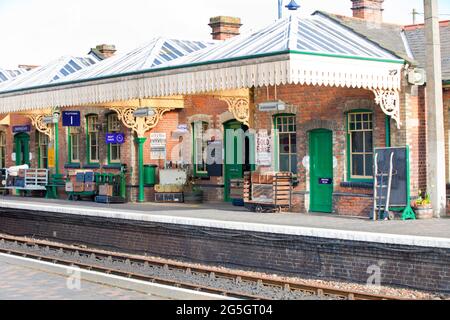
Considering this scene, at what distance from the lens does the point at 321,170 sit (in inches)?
744

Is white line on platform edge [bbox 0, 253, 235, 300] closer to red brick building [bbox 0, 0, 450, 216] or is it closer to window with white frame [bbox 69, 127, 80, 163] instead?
red brick building [bbox 0, 0, 450, 216]

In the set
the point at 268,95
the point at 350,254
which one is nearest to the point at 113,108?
the point at 268,95

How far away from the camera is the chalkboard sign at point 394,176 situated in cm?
1672

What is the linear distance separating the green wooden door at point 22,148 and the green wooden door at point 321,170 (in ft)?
46.8

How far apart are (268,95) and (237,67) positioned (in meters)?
3.41

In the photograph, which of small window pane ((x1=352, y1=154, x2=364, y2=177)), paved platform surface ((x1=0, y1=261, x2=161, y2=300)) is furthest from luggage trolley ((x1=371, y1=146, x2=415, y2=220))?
paved platform surface ((x1=0, y1=261, x2=161, y2=300))

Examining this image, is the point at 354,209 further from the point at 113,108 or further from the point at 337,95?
the point at 113,108

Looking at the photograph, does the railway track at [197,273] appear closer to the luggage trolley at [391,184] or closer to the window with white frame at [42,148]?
the luggage trolley at [391,184]

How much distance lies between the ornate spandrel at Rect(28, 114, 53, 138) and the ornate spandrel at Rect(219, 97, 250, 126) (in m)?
9.76

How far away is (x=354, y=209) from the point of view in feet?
58.9

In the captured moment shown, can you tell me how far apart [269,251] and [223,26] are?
1188 cm

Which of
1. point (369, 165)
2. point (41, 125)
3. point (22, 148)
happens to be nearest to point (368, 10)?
point (369, 165)

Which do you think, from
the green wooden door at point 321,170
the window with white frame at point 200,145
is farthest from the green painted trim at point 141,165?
the green wooden door at point 321,170

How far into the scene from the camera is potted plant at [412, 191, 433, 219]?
16.8m
